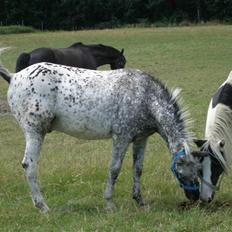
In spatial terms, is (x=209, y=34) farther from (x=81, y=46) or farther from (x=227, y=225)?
(x=227, y=225)

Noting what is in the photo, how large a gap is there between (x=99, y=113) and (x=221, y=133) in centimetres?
143

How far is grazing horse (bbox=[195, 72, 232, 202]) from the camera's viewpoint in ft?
18.4

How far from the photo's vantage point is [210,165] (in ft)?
18.6

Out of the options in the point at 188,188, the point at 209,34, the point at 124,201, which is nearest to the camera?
the point at 188,188

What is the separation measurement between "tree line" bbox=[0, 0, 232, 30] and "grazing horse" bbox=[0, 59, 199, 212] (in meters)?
49.8

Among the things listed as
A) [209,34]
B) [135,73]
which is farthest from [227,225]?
[209,34]

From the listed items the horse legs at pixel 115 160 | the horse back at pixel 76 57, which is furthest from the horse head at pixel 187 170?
the horse back at pixel 76 57

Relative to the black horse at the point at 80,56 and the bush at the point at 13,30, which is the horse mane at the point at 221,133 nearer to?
the black horse at the point at 80,56

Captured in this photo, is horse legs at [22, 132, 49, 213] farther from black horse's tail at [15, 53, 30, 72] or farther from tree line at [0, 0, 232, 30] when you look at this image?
tree line at [0, 0, 232, 30]

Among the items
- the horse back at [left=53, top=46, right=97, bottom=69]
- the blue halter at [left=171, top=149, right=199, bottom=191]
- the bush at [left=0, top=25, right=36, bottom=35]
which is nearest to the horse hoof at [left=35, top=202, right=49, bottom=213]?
the blue halter at [left=171, top=149, right=199, bottom=191]

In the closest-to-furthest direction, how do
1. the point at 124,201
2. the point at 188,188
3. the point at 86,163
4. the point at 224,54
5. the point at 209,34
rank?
the point at 188,188 → the point at 124,201 → the point at 86,163 → the point at 224,54 → the point at 209,34

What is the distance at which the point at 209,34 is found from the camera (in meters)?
35.0

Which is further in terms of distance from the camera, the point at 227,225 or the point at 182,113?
the point at 182,113

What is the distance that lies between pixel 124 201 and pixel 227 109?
5.32 feet
